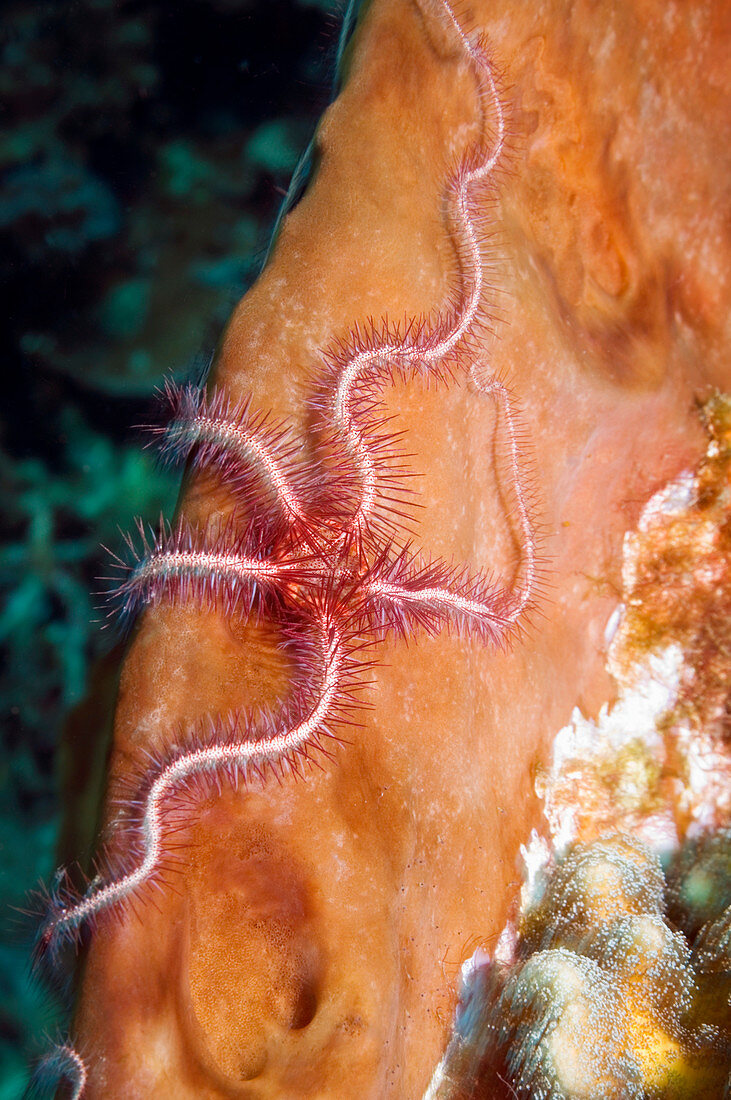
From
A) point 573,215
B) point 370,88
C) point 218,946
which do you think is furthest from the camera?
point 573,215

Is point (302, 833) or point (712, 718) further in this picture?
point (712, 718)

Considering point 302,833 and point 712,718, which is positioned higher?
point 712,718

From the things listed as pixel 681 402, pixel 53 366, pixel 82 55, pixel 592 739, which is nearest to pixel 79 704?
pixel 53 366

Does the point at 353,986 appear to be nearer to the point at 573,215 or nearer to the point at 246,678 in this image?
the point at 246,678

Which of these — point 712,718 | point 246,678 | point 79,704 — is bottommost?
point 79,704

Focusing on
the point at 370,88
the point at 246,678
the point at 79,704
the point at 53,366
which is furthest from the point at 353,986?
the point at 370,88

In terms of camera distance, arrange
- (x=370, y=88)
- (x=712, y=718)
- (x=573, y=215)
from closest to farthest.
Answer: (x=370, y=88) → (x=573, y=215) → (x=712, y=718)

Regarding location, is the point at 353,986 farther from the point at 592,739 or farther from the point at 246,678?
the point at 592,739
